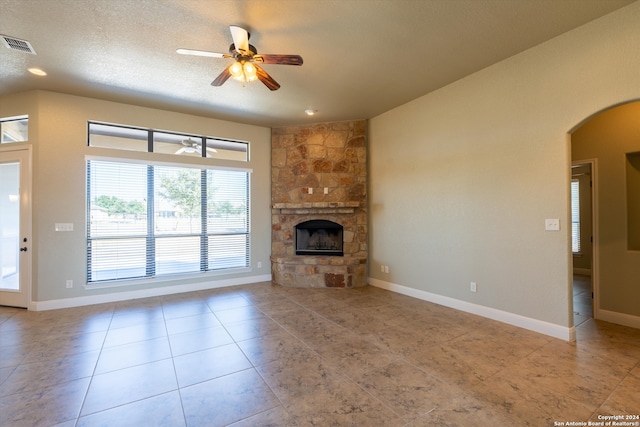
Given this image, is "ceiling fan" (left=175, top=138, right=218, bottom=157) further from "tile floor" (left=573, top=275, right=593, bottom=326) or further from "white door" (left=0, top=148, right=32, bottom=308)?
"tile floor" (left=573, top=275, right=593, bottom=326)

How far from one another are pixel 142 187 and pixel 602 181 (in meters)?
6.66

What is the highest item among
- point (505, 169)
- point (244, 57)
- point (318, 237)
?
point (244, 57)

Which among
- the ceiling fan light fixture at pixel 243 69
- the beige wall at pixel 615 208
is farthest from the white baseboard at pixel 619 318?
the ceiling fan light fixture at pixel 243 69

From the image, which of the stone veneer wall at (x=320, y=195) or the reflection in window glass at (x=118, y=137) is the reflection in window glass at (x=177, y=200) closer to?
the reflection in window glass at (x=118, y=137)

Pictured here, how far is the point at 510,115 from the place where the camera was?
3.29 meters

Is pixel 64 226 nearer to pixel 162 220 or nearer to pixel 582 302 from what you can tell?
pixel 162 220

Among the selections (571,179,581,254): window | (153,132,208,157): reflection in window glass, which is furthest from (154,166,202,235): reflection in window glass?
(571,179,581,254): window

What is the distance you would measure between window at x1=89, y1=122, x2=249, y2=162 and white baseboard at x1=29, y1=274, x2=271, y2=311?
233 cm

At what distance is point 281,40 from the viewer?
285 centimetres

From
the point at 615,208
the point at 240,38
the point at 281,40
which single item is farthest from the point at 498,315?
the point at 240,38

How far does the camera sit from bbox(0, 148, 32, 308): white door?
4.00m

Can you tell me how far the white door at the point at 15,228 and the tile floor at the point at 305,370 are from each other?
419mm

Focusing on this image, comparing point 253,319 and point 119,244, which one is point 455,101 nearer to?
point 253,319

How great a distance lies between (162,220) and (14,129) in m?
2.38
